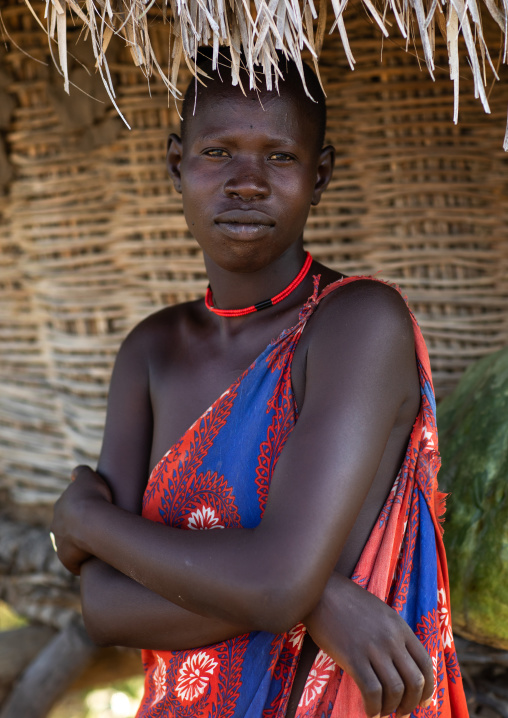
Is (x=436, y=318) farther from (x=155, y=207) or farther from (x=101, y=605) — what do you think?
(x=101, y=605)

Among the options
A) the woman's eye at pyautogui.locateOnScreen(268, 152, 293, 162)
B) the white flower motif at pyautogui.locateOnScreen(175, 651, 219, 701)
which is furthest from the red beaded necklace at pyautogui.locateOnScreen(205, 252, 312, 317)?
the white flower motif at pyautogui.locateOnScreen(175, 651, 219, 701)

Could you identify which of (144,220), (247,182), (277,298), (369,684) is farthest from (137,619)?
(144,220)

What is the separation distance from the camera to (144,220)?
2682 mm

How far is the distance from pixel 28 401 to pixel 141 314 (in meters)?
0.67

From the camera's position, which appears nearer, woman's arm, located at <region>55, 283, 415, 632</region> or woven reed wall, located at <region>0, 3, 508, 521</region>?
woman's arm, located at <region>55, 283, 415, 632</region>

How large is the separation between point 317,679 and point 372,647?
0.18 m

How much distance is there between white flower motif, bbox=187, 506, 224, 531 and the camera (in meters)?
1.48

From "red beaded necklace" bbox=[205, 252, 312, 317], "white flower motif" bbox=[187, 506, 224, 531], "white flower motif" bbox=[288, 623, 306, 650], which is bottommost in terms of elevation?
"white flower motif" bbox=[288, 623, 306, 650]

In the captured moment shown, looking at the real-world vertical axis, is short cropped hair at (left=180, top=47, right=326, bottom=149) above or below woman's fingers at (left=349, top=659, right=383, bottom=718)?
above

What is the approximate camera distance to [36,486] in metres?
3.10

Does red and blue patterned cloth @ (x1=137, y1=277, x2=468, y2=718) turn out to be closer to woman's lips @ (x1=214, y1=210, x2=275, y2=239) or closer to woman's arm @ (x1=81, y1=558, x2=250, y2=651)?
woman's arm @ (x1=81, y1=558, x2=250, y2=651)

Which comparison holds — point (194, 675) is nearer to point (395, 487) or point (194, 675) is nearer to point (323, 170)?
point (395, 487)

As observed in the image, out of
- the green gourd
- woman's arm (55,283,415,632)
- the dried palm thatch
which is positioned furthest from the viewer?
the green gourd

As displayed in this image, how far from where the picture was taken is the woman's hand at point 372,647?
1253 mm
